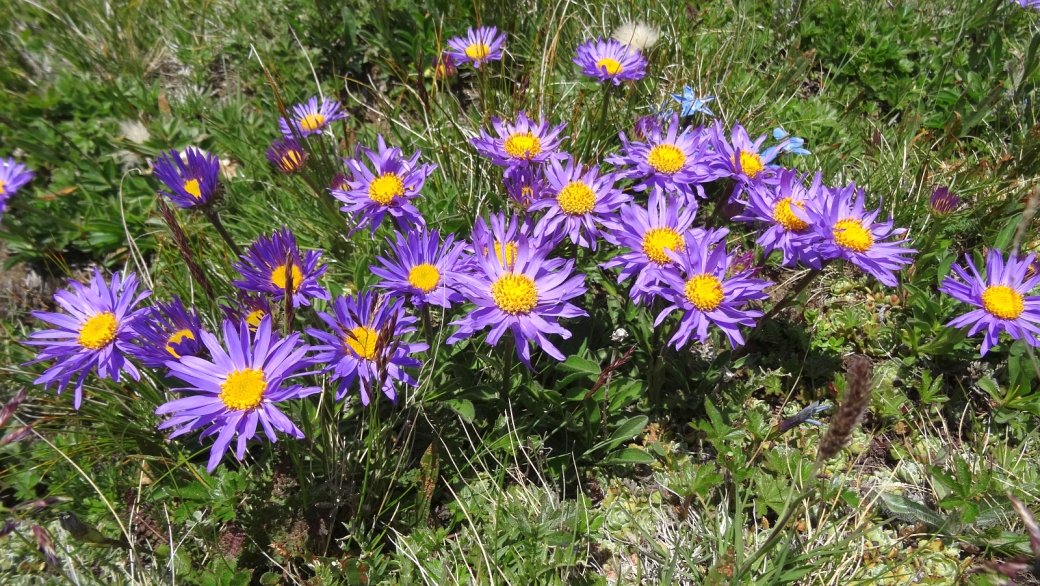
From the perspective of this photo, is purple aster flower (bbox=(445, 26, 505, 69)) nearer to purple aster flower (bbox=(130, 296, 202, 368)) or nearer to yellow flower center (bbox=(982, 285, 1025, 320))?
purple aster flower (bbox=(130, 296, 202, 368))

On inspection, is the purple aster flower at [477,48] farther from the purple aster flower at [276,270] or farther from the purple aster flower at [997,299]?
the purple aster flower at [997,299]

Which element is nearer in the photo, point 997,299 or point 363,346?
point 363,346

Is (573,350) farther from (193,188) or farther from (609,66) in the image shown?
(193,188)

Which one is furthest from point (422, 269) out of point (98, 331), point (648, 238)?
point (98, 331)

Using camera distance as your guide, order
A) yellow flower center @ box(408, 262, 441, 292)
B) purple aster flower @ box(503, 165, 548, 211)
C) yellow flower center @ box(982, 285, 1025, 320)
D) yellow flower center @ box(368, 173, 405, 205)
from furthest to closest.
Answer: yellow flower center @ box(368, 173, 405, 205) < purple aster flower @ box(503, 165, 548, 211) < yellow flower center @ box(982, 285, 1025, 320) < yellow flower center @ box(408, 262, 441, 292)

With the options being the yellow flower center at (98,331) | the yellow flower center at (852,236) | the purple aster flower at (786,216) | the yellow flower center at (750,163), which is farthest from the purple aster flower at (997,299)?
the yellow flower center at (98,331)

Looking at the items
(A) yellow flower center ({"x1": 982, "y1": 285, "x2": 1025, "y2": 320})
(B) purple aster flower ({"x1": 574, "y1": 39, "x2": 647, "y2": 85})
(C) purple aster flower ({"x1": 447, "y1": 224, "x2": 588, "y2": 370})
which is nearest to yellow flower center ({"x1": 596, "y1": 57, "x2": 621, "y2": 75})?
(B) purple aster flower ({"x1": 574, "y1": 39, "x2": 647, "y2": 85})

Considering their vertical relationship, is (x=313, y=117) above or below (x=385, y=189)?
above
